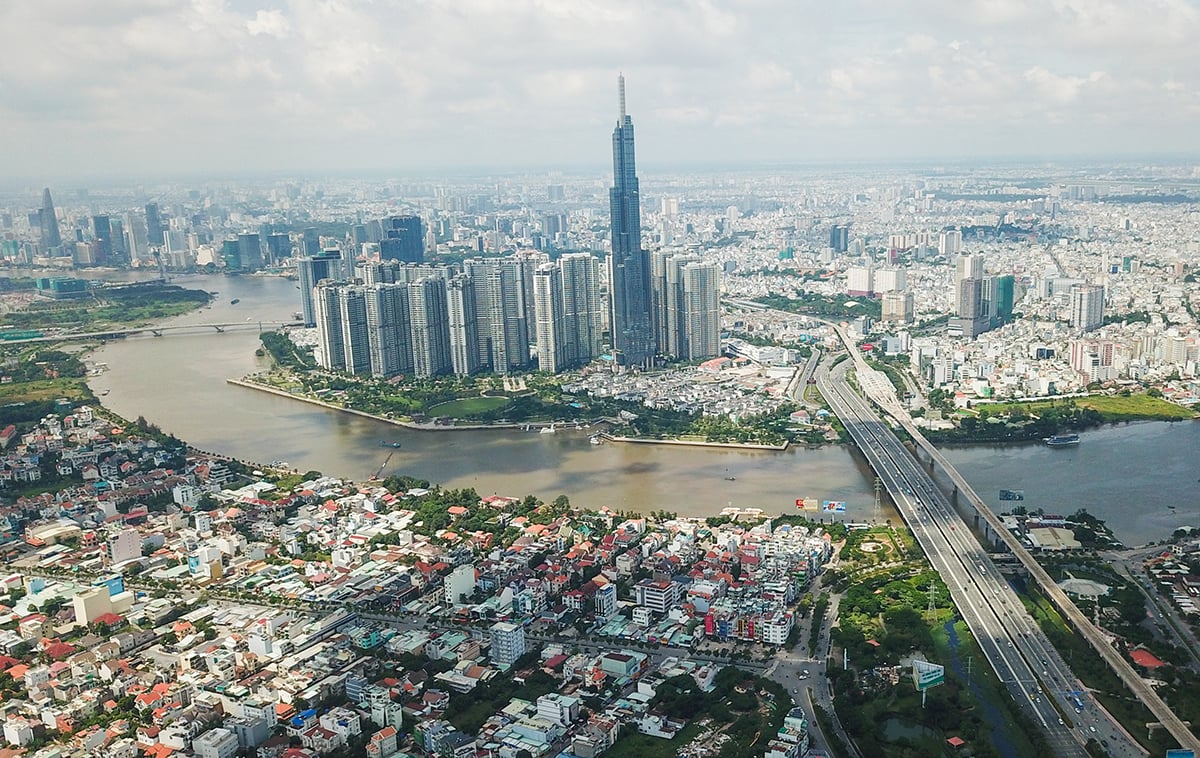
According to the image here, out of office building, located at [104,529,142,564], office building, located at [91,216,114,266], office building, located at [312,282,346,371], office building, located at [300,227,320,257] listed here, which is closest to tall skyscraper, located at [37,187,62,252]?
office building, located at [91,216,114,266]

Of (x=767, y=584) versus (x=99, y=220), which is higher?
(x=99, y=220)

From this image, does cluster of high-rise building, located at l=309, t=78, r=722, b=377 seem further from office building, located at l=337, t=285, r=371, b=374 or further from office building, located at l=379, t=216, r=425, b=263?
office building, located at l=379, t=216, r=425, b=263

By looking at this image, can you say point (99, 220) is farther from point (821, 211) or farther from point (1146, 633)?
point (1146, 633)

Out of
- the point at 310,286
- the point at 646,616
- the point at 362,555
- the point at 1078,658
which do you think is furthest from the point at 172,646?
the point at 310,286

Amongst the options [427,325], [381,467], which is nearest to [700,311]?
[427,325]

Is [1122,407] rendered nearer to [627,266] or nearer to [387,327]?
[627,266]

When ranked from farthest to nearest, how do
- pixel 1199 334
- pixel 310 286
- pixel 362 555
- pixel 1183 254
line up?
pixel 1183 254 → pixel 310 286 → pixel 1199 334 → pixel 362 555

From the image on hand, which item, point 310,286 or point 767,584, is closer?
point 767,584
